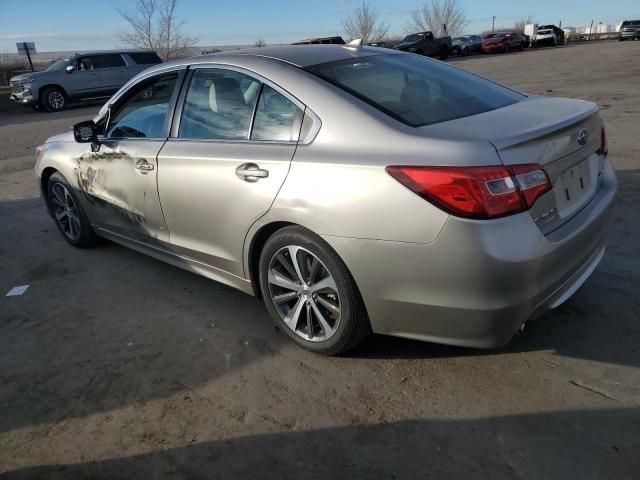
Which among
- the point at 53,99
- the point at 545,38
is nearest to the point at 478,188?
the point at 53,99

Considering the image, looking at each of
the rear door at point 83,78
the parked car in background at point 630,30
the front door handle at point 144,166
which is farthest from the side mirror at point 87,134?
the parked car in background at point 630,30

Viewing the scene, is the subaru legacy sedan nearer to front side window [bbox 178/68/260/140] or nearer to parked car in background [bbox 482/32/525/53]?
front side window [bbox 178/68/260/140]

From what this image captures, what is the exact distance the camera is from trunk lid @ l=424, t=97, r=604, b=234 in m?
2.38

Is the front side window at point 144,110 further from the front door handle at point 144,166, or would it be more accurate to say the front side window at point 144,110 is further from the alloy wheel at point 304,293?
the alloy wheel at point 304,293

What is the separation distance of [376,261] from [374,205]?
0.26 meters

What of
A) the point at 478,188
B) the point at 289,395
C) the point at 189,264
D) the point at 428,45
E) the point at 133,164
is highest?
the point at 478,188

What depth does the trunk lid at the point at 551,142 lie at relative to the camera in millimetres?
2379

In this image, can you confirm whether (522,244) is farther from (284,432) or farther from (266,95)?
(266,95)

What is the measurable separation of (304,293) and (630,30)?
50.2 m

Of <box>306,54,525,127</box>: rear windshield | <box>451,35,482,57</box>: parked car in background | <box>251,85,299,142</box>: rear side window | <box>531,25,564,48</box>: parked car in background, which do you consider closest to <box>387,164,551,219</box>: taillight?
<box>306,54,525,127</box>: rear windshield

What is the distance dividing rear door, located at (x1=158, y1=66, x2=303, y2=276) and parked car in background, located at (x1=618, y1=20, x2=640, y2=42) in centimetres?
4890

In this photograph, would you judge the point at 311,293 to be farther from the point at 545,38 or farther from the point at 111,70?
the point at 545,38

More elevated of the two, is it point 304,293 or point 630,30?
point 630,30

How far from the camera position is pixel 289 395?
274cm
